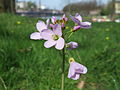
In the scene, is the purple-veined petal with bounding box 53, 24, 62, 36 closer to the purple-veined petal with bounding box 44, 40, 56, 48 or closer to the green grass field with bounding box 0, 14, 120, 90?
the purple-veined petal with bounding box 44, 40, 56, 48

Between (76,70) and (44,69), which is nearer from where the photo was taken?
(76,70)

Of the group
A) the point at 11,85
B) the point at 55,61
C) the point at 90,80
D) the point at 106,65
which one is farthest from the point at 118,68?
the point at 11,85

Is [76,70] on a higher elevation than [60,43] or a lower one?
lower

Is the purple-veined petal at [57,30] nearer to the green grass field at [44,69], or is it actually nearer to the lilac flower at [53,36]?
the lilac flower at [53,36]

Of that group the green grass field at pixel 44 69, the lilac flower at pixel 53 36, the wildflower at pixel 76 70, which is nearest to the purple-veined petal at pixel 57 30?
the lilac flower at pixel 53 36

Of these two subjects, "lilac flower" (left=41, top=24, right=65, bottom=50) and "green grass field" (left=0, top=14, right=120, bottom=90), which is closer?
"lilac flower" (left=41, top=24, right=65, bottom=50)

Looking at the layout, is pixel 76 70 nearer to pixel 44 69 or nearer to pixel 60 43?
pixel 60 43

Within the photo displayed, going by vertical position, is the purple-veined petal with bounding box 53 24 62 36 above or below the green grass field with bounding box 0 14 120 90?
above

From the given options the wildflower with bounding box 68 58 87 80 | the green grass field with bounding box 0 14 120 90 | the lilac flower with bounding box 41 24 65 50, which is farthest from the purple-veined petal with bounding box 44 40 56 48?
the green grass field with bounding box 0 14 120 90

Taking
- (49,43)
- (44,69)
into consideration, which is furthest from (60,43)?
(44,69)

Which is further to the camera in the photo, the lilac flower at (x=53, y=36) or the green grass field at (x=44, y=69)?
the green grass field at (x=44, y=69)

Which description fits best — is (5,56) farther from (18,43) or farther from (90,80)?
(90,80)
